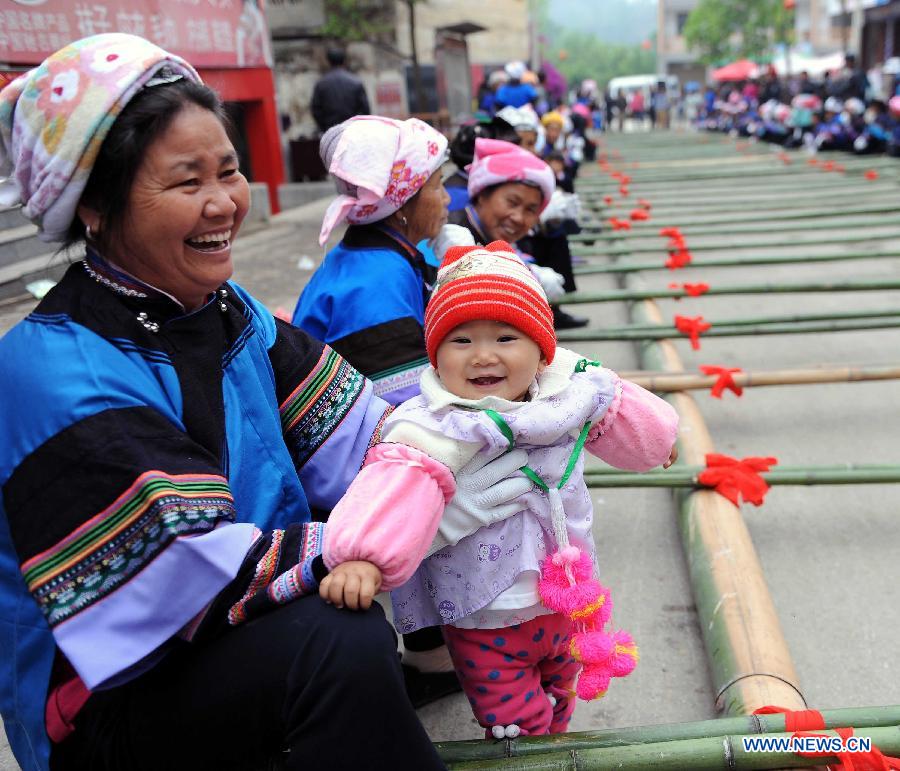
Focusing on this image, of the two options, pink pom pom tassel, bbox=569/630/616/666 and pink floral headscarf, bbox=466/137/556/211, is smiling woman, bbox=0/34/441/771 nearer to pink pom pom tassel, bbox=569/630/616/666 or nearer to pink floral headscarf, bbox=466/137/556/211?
pink pom pom tassel, bbox=569/630/616/666

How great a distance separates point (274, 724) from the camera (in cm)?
125

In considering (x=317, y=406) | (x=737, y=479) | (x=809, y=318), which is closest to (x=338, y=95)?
(x=809, y=318)

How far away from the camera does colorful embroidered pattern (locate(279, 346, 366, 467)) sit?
1661 millimetres

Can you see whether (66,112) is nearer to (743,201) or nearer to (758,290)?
(758,290)

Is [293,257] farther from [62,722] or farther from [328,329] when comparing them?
[62,722]

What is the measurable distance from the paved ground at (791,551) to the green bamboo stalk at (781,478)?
0.23 metres

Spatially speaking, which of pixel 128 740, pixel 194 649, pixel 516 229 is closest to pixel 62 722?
pixel 128 740

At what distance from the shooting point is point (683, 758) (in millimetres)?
1433

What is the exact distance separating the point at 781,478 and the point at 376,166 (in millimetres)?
1442

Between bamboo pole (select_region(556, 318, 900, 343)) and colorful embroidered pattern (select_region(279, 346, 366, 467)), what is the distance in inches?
79.4

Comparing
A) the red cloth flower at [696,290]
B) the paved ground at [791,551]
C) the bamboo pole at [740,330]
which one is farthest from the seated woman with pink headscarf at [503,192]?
the red cloth flower at [696,290]

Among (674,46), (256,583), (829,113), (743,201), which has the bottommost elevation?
(743,201)

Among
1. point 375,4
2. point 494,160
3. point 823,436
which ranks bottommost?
point 823,436

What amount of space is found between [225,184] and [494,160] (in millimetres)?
1818
